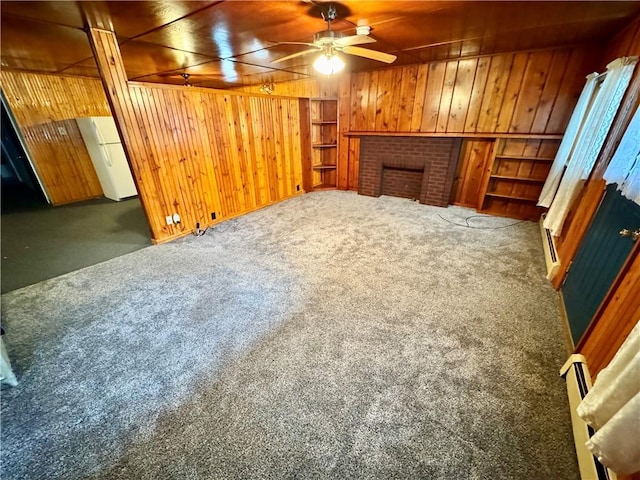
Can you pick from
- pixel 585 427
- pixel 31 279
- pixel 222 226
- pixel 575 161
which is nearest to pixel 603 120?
pixel 575 161

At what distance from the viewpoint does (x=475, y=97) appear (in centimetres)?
387

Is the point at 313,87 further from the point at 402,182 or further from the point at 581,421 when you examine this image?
the point at 581,421

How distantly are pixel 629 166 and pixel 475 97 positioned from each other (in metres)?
3.04

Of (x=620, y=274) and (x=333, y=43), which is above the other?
(x=333, y=43)

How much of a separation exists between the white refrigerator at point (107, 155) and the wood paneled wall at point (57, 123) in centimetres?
24

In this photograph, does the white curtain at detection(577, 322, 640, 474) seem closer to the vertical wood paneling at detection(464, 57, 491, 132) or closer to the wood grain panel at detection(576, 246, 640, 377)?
the wood grain panel at detection(576, 246, 640, 377)

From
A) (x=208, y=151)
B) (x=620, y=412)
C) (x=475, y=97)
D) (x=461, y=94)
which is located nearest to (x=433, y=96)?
(x=461, y=94)

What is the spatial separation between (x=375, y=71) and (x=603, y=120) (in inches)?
134

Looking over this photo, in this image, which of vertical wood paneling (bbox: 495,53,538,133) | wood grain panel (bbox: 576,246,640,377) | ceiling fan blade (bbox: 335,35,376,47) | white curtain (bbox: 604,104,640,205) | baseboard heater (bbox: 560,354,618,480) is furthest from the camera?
vertical wood paneling (bbox: 495,53,538,133)

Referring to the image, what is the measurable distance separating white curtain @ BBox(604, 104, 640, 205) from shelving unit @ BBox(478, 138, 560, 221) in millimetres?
2438

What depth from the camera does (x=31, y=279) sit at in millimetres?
2590

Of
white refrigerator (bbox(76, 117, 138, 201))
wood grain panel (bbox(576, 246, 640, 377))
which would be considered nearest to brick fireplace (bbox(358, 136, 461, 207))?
wood grain panel (bbox(576, 246, 640, 377))

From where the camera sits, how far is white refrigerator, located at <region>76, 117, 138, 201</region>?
452 centimetres

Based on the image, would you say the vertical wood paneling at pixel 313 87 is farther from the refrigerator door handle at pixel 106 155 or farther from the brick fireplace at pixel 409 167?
the refrigerator door handle at pixel 106 155
